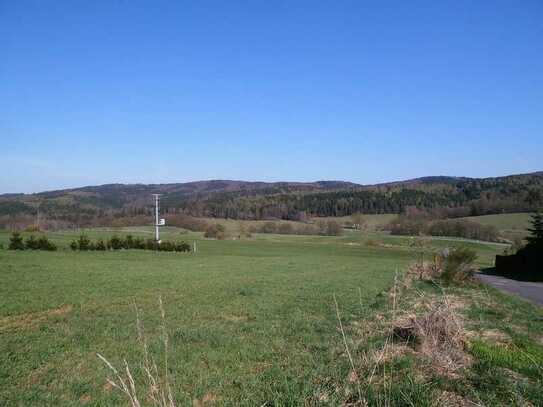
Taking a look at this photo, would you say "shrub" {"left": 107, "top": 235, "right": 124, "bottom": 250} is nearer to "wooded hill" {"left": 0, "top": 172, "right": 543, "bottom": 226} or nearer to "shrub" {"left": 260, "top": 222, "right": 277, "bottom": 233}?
"shrub" {"left": 260, "top": 222, "right": 277, "bottom": 233}

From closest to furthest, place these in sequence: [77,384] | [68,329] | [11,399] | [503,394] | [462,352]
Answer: [503,394] < [11,399] < [77,384] < [462,352] < [68,329]

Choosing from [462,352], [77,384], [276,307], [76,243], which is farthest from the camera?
[76,243]

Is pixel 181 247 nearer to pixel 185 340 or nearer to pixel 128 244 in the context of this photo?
pixel 128 244

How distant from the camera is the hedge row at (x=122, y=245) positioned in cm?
4406

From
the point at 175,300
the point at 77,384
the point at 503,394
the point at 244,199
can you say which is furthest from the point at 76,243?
the point at 244,199

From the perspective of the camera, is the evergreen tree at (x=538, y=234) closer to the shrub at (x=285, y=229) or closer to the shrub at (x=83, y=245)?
the shrub at (x=83, y=245)

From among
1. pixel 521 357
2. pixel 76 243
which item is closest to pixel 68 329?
pixel 521 357

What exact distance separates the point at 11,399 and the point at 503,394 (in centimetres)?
556

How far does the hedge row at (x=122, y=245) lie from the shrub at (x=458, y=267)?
34.7 metres

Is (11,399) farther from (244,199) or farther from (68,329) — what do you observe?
(244,199)

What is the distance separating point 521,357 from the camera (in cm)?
660

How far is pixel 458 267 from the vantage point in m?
20.7

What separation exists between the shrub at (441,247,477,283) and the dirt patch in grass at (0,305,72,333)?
15888 millimetres

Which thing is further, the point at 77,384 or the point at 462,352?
the point at 462,352
